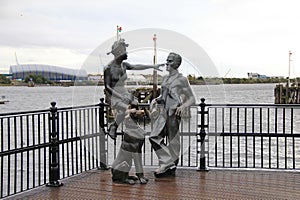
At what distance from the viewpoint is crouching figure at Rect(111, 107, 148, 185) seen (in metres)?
6.12

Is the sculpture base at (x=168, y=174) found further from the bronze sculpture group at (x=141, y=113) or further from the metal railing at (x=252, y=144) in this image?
the metal railing at (x=252, y=144)

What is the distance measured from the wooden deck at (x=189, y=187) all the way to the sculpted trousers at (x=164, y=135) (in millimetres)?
353

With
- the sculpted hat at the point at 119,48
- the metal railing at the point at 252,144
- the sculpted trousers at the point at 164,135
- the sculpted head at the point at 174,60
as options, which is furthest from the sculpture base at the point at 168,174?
the sculpted hat at the point at 119,48

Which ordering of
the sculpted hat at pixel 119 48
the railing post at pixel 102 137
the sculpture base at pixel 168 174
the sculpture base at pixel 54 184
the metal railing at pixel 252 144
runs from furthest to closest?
the railing post at pixel 102 137, the metal railing at pixel 252 144, the sculpture base at pixel 168 174, the sculpted hat at pixel 119 48, the sculpture base at pixel 54 184

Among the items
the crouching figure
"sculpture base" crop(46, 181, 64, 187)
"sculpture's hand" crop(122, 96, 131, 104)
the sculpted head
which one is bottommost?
"sculpture base" crop(46, 181, 64, 187)

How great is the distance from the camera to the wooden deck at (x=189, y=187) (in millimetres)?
5480

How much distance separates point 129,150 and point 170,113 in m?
0.98

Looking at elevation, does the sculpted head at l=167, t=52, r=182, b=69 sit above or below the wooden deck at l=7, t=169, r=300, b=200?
above

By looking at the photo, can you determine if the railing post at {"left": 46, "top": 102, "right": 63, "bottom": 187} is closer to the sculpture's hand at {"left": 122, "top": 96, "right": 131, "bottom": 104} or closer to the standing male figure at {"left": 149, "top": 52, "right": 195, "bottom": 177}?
the sculpture's hand at {"left": 122, "top": 96, "right": 131, "bottom": 104}

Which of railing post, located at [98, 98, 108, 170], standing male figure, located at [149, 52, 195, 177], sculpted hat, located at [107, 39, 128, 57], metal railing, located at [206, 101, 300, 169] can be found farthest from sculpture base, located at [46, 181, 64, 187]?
metal railing, located at [206, 101, 300, 169]

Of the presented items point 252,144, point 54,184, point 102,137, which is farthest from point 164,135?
point 252,144

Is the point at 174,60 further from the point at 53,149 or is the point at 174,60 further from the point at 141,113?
the point at 53,149

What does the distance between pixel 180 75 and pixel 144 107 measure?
1038 mm

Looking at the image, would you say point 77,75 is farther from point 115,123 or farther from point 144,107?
point 144,107
